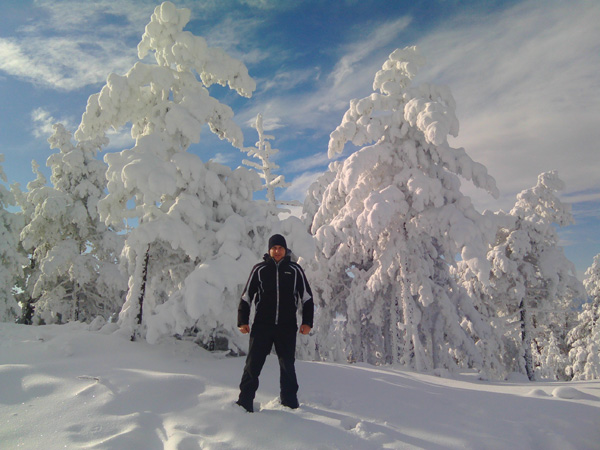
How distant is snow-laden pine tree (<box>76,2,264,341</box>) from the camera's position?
7.36 metres

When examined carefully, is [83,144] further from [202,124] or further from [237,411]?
[237,411]

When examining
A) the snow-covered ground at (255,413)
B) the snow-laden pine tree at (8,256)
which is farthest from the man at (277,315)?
the snow-laden pine tree at (8,256)

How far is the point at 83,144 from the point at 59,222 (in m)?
4.59

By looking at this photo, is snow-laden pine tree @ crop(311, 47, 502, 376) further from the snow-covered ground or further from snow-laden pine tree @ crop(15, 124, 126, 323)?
snow-laden pine tree @ crop(15, 124, 126, 323)

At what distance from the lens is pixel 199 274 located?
709cm

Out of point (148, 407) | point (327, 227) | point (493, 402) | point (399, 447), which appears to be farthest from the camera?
point (327, 227)

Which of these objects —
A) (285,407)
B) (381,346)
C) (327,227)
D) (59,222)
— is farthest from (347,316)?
(59,222)

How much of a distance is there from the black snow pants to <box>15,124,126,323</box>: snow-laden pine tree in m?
16.7

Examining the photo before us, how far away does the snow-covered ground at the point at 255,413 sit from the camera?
3.58 m

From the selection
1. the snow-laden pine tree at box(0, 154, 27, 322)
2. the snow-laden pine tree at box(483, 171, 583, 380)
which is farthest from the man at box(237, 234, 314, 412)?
the snow-laden pine tree at box(0, 154, 27, 322)

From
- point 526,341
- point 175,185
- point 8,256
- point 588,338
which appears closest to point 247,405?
point 175,185

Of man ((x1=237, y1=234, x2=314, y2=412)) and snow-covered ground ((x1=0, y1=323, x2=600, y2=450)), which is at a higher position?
man ((x1=237, y1=234, x2=314, y2=412))

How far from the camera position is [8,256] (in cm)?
1708

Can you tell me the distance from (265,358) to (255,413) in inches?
26.9
